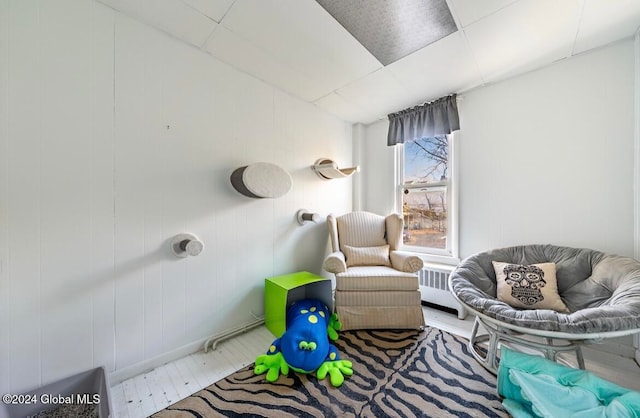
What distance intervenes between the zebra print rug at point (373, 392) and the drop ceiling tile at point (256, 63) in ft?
7.25

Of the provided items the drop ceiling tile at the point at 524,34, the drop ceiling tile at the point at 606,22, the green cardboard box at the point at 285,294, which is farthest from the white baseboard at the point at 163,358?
the drop ceiling tile at the point at 606,22

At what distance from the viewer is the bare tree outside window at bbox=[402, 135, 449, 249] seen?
2.42 m

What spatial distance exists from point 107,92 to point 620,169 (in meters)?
3.39

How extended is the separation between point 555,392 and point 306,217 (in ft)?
6.15

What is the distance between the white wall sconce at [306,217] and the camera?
223 centimetres

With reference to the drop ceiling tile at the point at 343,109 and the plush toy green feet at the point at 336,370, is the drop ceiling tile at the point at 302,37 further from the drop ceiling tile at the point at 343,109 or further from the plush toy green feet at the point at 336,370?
the plush toy green feet at the point at 336,370

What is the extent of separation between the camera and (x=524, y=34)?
58.7 inches

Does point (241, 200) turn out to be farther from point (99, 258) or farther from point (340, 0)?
point (340, 0)

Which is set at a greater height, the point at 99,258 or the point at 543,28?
the point at 543,28

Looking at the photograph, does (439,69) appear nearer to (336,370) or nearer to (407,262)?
(407,262)

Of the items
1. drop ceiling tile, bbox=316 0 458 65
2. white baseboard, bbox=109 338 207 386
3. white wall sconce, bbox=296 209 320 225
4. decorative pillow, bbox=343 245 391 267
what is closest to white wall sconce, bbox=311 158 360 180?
white wall sconce, bbox=296 209 320 225

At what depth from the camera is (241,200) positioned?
1854 millimetres

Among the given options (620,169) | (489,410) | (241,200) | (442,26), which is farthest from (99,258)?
(620,169)

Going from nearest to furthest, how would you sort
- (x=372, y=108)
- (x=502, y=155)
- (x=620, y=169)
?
(x=620, y=169)
(x=502, y=155)
(x=372, y=108)
